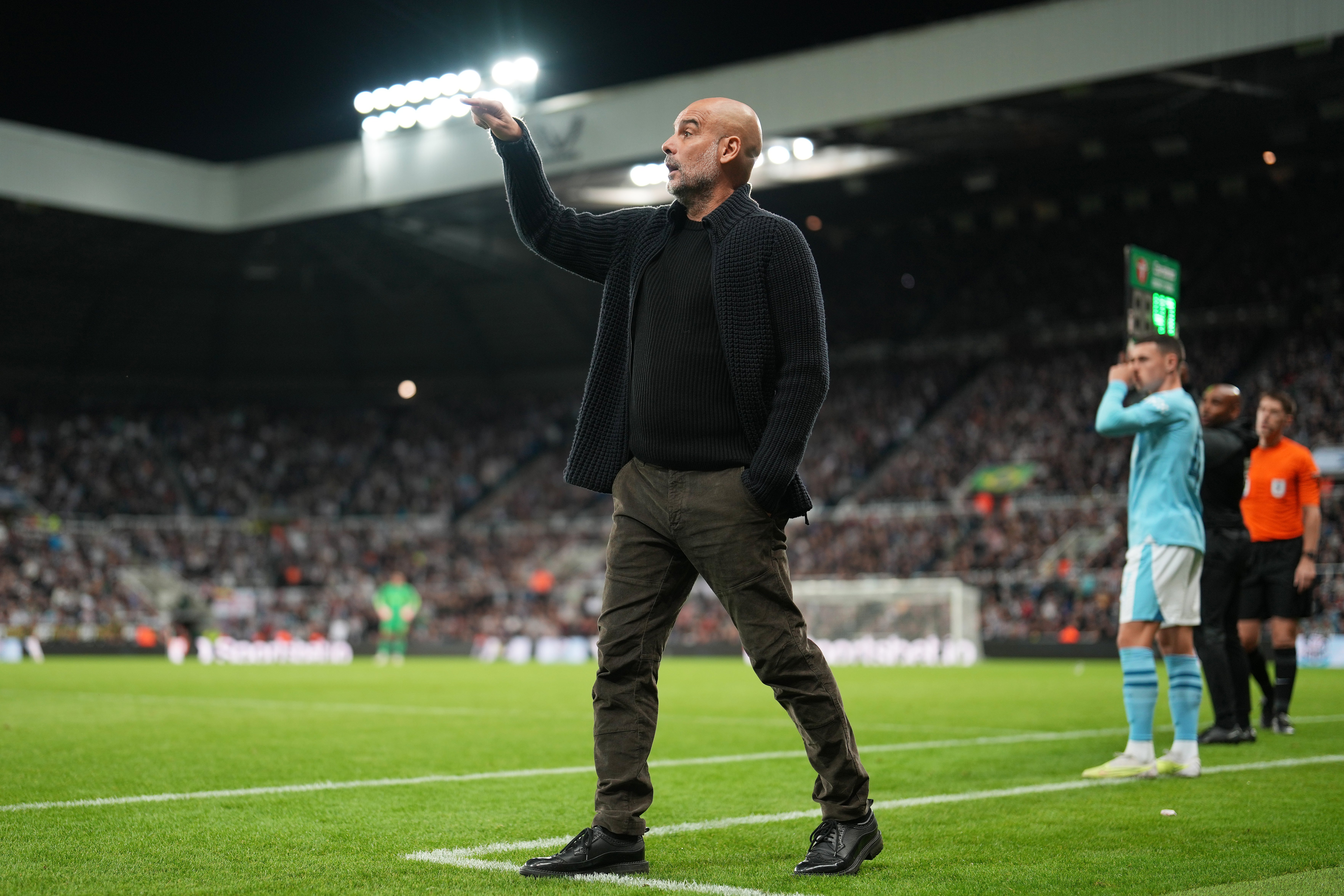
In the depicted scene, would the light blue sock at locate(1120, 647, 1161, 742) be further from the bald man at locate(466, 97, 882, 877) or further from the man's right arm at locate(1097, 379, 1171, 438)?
the bald man at locate(466, 97, 882, 877)

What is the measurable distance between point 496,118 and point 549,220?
355 mm

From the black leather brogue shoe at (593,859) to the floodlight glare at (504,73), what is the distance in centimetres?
2052

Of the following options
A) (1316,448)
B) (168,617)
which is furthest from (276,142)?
(1316,448)

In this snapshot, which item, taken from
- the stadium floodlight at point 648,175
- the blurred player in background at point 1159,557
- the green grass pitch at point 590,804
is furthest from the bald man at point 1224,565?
the stadium floodlight at point 648,175

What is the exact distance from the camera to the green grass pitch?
3834mm

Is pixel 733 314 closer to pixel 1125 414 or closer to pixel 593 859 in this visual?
pixel 593 859

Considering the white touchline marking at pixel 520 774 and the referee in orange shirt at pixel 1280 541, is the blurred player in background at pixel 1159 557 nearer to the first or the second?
the white touchline marking at pixel 520 774

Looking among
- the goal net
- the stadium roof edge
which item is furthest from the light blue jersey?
the goal net

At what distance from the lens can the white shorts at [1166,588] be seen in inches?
247

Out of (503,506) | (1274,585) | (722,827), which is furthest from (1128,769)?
(503,506)

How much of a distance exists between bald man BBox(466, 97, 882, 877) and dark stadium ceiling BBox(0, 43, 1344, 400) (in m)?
17.9

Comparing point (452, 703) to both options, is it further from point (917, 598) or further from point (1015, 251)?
point (1015, 251)

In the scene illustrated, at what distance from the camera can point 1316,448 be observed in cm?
2708

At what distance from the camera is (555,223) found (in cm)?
428
